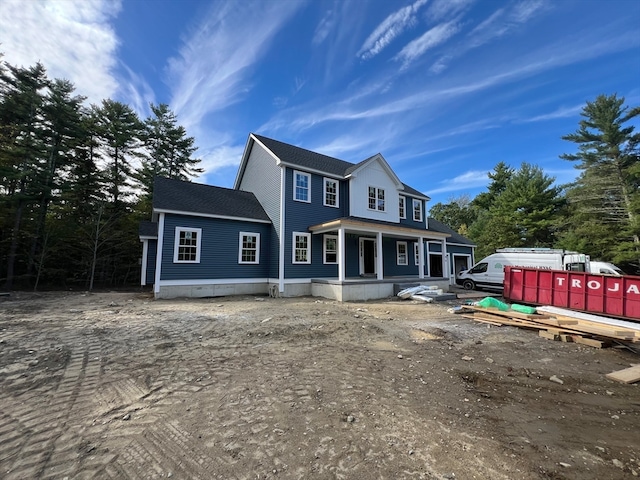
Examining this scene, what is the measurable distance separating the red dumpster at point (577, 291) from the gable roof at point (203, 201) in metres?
12.1

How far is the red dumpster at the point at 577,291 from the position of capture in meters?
8.91

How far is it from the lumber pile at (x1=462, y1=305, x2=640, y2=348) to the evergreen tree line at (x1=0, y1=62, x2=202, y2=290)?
21.6 metres

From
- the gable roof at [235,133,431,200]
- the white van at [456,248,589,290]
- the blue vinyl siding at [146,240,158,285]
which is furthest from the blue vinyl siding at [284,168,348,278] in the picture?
the white van at [456,248,589,290]

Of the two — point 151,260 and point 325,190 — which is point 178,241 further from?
point 325,190

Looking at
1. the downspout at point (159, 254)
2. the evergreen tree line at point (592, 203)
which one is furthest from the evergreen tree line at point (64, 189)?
the evergreen tree line at point (592, 203)

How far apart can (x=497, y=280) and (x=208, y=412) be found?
18674 millimetres

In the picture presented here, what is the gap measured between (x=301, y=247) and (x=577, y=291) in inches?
445

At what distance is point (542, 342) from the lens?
21.8 ft

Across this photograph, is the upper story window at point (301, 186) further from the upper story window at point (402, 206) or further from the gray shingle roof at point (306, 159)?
the upper story window at point (402, 206)

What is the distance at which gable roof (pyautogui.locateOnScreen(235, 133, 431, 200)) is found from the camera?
1489 centimetres

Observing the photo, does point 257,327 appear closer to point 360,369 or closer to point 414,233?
point 360,369

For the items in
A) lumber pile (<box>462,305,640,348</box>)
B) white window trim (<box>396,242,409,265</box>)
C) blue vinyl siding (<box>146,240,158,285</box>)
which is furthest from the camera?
white window trim (<box>396,242,409,265</box>)

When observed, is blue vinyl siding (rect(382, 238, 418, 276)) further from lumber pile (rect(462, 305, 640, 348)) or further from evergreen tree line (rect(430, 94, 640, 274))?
evergreen tree line (rect(430, 94, 640, 274))

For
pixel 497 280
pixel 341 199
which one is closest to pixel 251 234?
pixel 341 199
